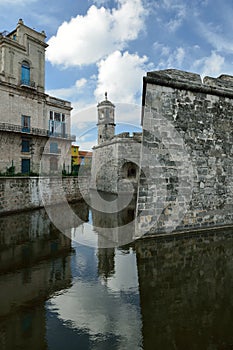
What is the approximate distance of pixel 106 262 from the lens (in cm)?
454

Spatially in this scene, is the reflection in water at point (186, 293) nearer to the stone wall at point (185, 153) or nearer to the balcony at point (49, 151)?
the stone wall at point (185, 153)

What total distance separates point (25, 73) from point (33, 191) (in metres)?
11.8

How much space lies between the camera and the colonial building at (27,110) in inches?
656

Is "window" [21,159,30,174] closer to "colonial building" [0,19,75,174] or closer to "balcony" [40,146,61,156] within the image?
"colonial building" [0,19,75,174]

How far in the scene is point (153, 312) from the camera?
2.83 m

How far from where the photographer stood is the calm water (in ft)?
7.85

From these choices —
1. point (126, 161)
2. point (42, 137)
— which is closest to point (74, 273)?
point (126, 161)

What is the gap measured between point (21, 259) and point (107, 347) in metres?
2.92

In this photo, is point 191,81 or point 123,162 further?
point 123,162

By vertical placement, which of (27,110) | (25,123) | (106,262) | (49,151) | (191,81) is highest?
(27,110)

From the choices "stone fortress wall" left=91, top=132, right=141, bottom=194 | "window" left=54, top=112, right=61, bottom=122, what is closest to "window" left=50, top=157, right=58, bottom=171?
"window" left=54, top=112, right=61, bottom=122

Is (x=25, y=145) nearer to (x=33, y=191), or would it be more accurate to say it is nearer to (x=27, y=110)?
(x=27, y=110)

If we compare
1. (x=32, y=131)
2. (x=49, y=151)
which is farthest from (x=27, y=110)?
(x=49, y=151)

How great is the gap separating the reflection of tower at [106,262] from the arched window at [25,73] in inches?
658
